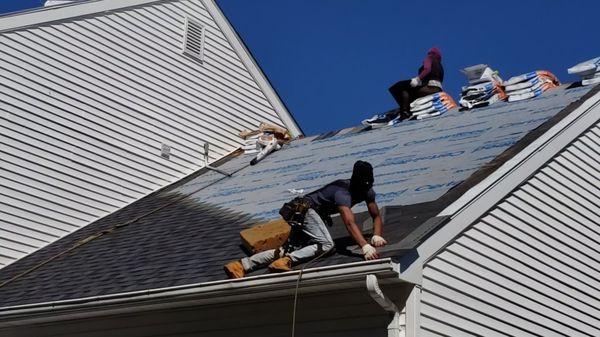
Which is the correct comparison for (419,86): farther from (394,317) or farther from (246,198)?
(394,317)

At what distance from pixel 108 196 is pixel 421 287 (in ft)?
27.5

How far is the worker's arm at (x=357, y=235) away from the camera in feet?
28.4

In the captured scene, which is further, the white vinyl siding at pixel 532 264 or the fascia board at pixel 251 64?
the fascia board at pixel 251 64

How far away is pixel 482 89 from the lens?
15422mm

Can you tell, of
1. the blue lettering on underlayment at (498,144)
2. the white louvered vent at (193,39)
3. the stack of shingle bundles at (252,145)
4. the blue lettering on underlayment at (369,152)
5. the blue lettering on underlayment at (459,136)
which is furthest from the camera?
the white louvered vent at (193,39)

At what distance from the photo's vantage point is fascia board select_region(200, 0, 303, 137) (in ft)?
64.3

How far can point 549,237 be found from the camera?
1132 centimetres

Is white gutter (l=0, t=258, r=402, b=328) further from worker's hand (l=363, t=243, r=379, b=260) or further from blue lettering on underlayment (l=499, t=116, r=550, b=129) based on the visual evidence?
blue lettering on underlayment (l=499, t=116, r=550, b=129)

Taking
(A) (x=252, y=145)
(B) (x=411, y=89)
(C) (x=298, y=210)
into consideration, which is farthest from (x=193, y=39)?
(C) (x=298, y=210)

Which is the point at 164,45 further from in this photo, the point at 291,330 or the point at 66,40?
the point at 291,330

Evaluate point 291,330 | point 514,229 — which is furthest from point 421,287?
point 514,229

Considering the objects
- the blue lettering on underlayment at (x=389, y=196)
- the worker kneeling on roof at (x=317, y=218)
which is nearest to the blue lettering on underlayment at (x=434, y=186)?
the blue lettering on underlayment at (x=389, y=196)

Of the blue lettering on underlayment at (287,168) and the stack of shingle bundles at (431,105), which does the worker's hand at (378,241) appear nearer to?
the blue lettering on underlayment at (287,168)

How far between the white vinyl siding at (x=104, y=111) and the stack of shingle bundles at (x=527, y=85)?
601 centimetres
